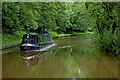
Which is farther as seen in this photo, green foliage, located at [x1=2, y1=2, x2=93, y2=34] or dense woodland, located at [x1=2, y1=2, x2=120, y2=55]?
green foliage, located at [x1=2, y1=2, x2=93, y2=34]

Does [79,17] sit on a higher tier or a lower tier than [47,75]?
higher

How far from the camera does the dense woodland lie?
37.2 ft

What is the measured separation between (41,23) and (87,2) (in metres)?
17.3

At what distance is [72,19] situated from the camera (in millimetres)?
49031

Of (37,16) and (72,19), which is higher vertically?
(72,19)

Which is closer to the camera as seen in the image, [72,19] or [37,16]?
[37,16]

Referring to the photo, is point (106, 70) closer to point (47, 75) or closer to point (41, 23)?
point (47, 75)

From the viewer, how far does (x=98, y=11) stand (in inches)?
521

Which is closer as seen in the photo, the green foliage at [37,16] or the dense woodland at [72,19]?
the dense woodland at [72,19]

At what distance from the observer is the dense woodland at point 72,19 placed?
11.4 m

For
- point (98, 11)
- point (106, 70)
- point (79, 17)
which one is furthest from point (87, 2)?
point (79, 17)

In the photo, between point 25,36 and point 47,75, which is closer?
point 47,75

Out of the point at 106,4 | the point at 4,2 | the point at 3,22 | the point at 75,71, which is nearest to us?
the point at 75,71

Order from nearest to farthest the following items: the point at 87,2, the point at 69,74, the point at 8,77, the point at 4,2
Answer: the point at 8,77 → the point at 69,74 → the point at 87,2 → the point at 4,2
